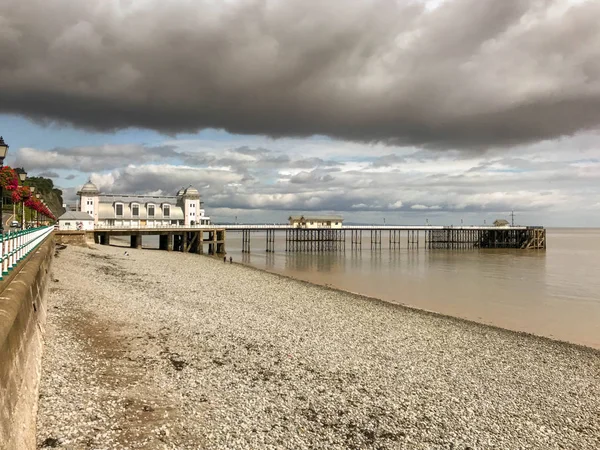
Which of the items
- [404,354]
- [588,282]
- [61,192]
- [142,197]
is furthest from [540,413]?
[61,192]

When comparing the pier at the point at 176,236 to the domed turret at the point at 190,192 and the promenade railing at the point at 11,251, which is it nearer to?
the domed turret at the point at 190,192

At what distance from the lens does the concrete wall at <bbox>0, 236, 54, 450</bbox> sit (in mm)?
5008

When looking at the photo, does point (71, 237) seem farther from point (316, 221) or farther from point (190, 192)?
point (316, 221)

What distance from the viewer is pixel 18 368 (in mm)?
6000

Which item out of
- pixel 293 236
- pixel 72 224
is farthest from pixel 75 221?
pixel 293 236

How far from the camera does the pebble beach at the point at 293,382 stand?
7168 millimetres

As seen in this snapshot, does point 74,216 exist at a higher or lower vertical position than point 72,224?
higher

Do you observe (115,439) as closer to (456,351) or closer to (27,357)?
(27,357)

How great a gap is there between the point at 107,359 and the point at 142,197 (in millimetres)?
69546

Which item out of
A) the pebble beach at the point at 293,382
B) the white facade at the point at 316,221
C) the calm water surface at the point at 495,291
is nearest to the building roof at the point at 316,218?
the white facade at the point at 316,221

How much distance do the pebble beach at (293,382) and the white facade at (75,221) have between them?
39.6 metres

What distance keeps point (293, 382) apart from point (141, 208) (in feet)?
226

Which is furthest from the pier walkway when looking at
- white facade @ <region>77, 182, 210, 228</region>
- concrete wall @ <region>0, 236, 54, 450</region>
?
concrete wall @ <region>0, 236, 54, 450</region>

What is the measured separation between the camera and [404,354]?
41.4 feet
